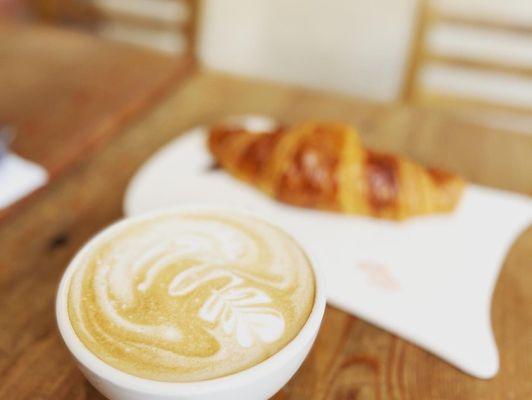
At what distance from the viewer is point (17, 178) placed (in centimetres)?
66

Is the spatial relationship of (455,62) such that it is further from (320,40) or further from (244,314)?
(244,314)

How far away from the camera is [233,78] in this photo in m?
0.99

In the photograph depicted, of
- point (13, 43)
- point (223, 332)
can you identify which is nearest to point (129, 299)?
point (223, 332)

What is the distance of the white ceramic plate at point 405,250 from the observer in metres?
0.51

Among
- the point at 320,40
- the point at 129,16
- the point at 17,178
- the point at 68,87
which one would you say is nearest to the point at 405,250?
the point at 17,178

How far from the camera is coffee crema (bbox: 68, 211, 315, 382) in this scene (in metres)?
0.38

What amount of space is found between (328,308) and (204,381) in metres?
0.21

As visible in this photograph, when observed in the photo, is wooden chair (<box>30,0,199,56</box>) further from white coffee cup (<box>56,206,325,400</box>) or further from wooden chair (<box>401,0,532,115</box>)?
white coffee cup (<box>56,206,325,400</box>)

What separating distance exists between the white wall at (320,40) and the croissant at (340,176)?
1.01m

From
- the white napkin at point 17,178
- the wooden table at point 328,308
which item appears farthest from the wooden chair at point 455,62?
the white napkin at point 17,178

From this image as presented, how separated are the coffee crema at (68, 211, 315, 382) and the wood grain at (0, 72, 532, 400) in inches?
3.4

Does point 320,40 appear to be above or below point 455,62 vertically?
below

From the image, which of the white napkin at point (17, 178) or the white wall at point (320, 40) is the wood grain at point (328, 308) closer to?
the white napkin at point (17, 178)

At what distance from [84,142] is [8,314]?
0.30m
